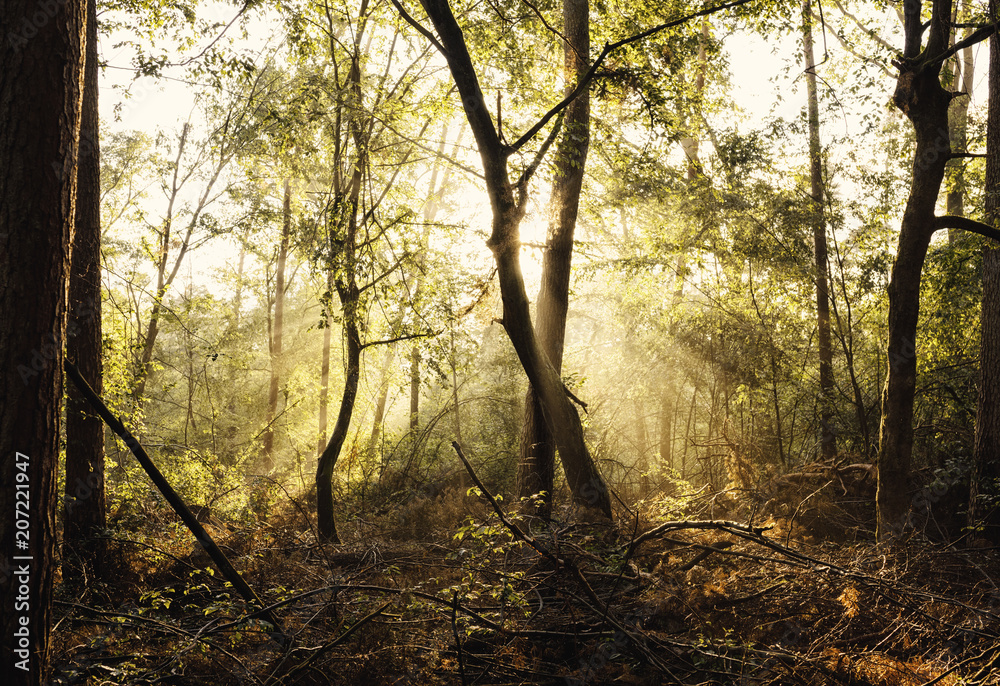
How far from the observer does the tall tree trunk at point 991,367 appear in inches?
233

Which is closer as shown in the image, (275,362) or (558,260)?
(558,260)

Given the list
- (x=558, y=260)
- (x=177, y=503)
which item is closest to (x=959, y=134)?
(x=558, y=260)

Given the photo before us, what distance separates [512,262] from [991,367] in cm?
546

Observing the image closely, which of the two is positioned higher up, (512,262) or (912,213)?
(912,213)

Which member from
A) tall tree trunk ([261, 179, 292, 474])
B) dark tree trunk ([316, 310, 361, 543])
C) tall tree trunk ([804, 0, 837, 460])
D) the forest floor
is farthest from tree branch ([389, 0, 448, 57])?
tall tree trunk ([261, 179, 292, 474])

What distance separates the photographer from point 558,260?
7.23 metres

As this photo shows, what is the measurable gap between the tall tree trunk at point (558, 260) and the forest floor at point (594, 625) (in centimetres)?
135

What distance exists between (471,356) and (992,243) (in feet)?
21.3

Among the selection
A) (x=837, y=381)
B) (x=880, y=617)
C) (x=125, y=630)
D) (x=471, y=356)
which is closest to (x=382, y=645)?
(x=125, y=630)

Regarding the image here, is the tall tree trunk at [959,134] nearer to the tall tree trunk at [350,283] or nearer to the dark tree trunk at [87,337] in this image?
the tall tree trunk at [350,283]

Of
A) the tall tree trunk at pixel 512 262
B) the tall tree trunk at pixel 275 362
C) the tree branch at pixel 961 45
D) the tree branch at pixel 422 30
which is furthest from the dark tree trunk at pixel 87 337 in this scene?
the tall tree trunk at pixel 275 362

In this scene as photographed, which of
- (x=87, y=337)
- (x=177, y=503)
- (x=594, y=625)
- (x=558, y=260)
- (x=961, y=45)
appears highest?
(x=961, y=45)

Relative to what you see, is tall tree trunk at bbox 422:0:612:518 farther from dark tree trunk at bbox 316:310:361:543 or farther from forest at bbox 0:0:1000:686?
dark tree trunk at bbox 316:310:361:543

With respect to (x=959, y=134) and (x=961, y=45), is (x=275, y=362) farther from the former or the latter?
(x=959, y=134)
